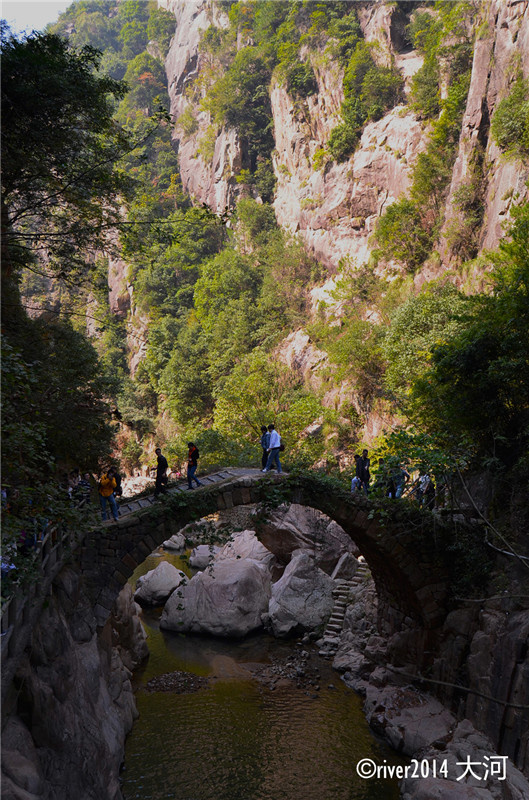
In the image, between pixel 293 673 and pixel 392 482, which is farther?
pixel 293 673

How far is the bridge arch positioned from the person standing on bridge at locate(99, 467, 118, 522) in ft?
1.31

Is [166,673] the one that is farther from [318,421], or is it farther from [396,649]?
[318,421]

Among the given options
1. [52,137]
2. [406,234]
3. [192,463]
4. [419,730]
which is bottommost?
[419,730]

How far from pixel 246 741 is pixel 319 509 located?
18.5 feet

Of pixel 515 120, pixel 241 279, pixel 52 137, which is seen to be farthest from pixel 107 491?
pixel 241 279

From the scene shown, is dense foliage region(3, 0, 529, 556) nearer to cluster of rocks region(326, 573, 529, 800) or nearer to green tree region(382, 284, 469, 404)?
green tree region(382, 284, 469, 404)

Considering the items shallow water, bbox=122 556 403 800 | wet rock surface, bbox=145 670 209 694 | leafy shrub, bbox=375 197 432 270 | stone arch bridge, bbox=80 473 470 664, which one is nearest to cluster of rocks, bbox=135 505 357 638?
shallow water, bbox=122 556 403 800

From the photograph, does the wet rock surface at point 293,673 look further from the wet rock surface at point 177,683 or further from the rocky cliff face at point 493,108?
the rocky cliff face at point 493,108

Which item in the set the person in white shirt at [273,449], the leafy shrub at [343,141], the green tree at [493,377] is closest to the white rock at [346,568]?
the person in white shirt at [273,449]

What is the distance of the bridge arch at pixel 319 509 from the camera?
1290 centimetres

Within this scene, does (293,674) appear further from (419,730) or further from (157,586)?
(157,586)

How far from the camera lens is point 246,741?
42.5 ft

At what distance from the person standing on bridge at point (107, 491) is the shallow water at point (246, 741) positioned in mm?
5208

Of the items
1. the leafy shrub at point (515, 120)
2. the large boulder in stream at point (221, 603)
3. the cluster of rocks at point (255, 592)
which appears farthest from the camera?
the leafy shrub at point (515, 120)
